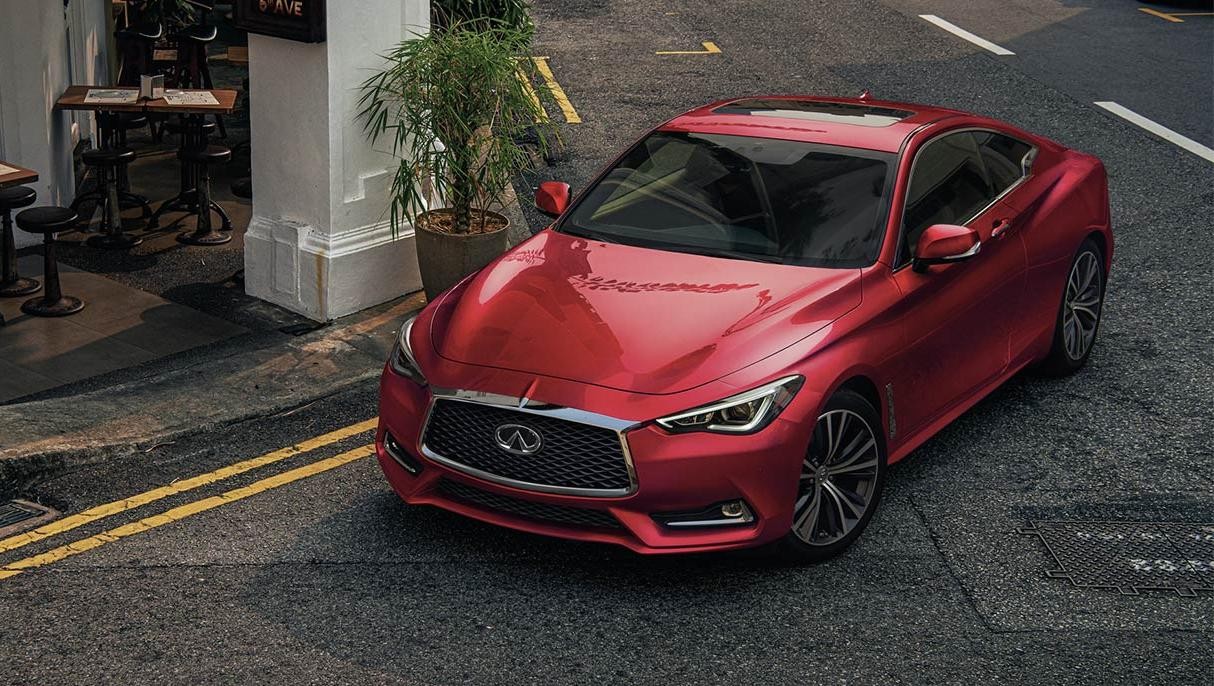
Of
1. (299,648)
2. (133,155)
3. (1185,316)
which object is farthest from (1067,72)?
(299,648)

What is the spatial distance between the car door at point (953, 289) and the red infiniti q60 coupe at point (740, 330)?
0.01m

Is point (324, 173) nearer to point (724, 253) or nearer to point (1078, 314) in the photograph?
point (724, 253)

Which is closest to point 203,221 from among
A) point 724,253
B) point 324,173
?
point 324,173

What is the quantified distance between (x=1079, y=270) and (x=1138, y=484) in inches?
66.0

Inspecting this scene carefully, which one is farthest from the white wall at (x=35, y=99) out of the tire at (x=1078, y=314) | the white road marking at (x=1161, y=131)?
the white road marking at (x=1161, y=131)

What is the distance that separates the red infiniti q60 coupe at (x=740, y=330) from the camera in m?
5.73

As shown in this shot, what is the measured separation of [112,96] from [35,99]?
57cm

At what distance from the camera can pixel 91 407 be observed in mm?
7605

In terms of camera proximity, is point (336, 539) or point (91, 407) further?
point (91, 407)

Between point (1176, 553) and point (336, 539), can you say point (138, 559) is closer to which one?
point (336, 539)

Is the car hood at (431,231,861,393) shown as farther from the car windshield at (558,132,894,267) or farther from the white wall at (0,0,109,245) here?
the white wall at (0,0,109,245)

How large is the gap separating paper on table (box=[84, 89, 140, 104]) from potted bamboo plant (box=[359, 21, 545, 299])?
9.56 feet

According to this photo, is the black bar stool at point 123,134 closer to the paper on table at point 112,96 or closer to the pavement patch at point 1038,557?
the paper on table at point 112,96

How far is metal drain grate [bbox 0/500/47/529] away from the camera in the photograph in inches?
256
